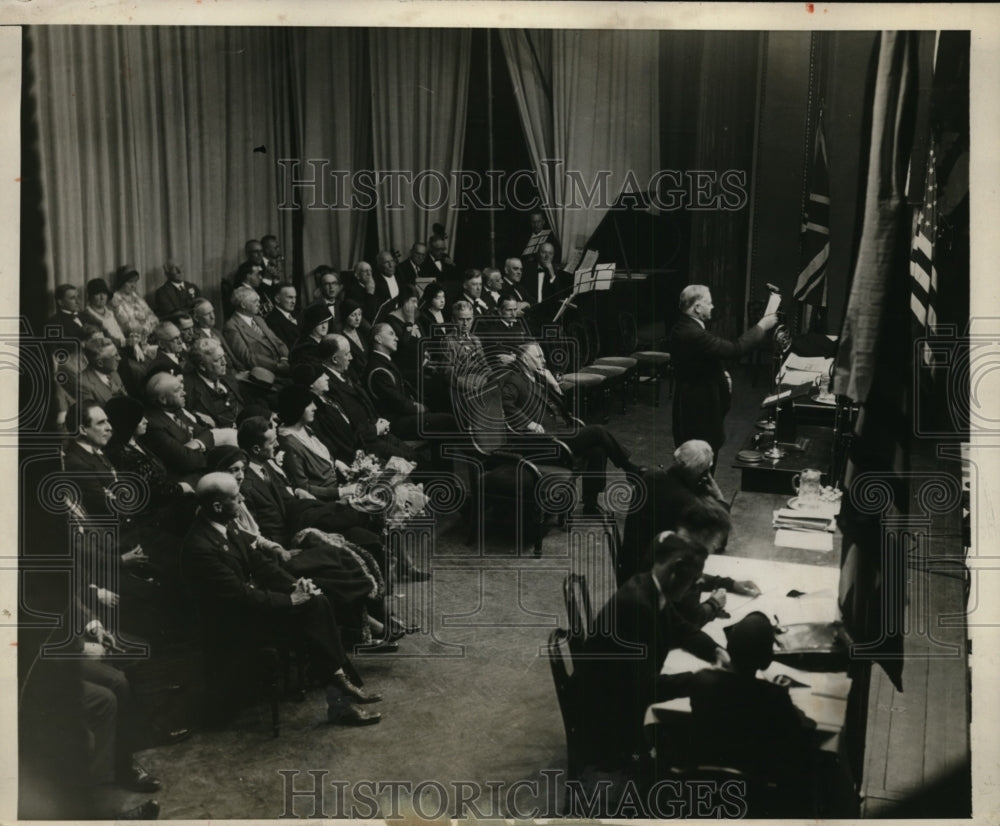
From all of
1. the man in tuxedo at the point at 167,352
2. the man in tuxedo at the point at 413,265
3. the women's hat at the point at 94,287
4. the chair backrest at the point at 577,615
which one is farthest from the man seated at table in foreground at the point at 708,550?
the women's hat at the point at 94,287

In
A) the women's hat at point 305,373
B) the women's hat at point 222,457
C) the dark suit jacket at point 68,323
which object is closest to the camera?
the dark suit jacket at point 68,323

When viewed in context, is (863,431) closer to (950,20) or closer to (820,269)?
(820,269)

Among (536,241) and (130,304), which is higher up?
(536,241)

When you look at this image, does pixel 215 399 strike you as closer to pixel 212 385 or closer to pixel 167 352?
pixel 212 385

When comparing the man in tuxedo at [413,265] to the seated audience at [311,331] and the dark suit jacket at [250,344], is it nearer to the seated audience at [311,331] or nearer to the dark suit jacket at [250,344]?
the seated audience at [311,331]

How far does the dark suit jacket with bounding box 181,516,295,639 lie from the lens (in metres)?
6.41

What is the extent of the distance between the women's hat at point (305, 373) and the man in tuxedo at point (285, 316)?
0.40 ft

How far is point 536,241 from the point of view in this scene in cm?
657

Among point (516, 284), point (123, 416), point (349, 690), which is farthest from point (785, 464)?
point (123, 416)

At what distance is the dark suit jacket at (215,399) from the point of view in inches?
259

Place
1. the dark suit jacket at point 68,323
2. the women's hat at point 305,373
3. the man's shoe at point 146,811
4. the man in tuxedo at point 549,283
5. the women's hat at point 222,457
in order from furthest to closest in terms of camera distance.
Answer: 1. the women's hat at point 305,373
2. the man in tuxedo at point 549,283
3. the women's hat at point 222,457
4. the dark suit jacket at point 68,323
5. the man's shoe at point 146,811

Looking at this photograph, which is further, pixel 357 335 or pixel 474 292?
pixel 357 335

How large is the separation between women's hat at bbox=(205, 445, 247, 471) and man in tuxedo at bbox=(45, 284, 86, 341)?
0.92m

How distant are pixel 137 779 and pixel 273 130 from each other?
353cm
